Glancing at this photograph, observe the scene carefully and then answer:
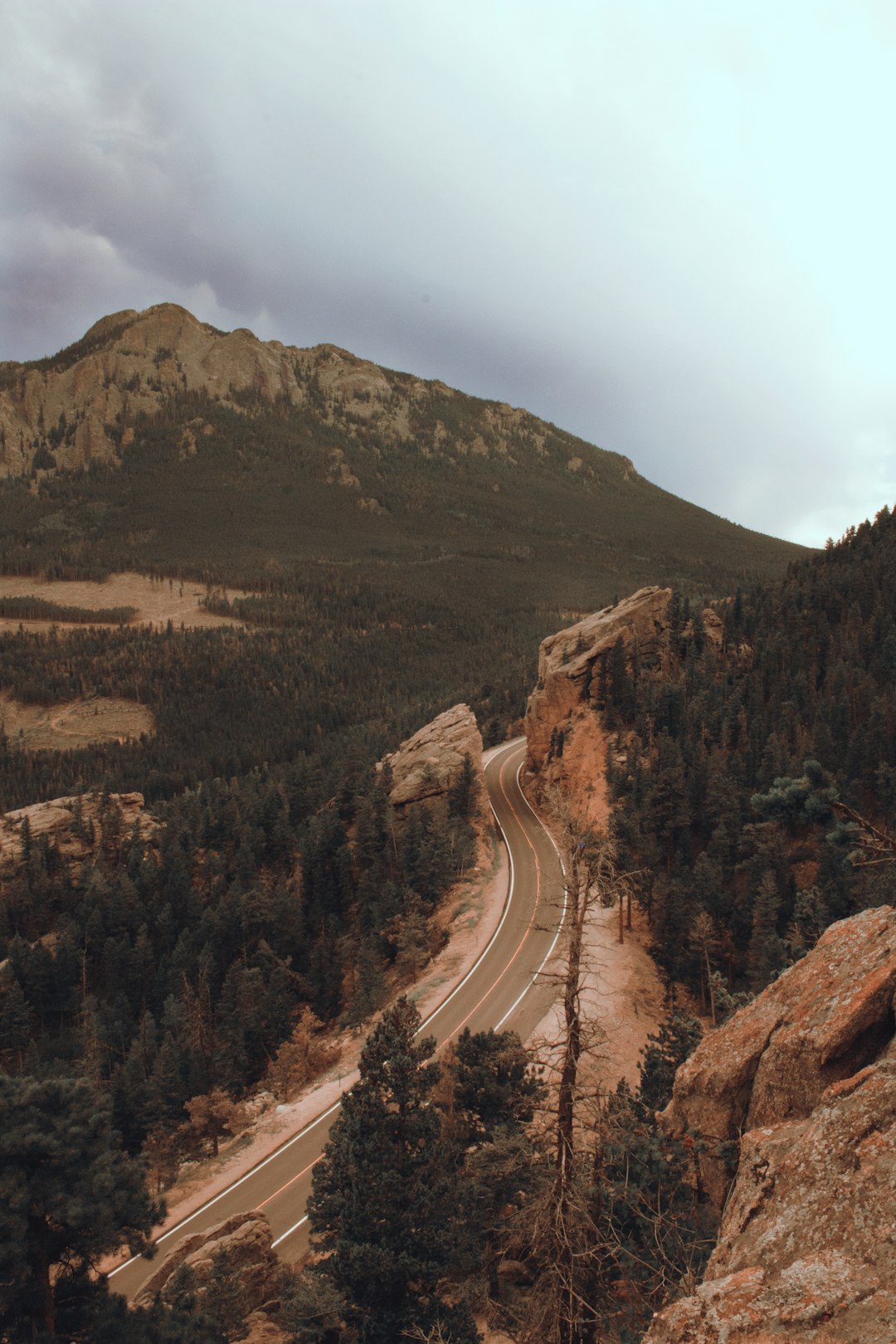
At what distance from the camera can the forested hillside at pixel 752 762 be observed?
39188mm

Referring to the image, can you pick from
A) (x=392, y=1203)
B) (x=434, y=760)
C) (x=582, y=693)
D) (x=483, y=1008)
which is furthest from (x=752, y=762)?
(x=392, y=1203)

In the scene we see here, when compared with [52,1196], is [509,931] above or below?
below

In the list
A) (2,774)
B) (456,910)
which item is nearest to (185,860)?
(456,910)

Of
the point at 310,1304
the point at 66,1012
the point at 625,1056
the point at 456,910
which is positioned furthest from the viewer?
the point at 66,1012

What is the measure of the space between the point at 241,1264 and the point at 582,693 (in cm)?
4980

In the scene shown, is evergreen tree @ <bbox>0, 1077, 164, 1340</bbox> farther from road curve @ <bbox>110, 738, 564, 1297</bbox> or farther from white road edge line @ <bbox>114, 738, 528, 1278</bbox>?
road curve @ <bbox>110, 738, 564, 1297</bbox>

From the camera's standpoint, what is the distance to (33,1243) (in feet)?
46.6

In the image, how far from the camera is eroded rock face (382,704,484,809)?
60688 mm

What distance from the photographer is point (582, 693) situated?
64.5 m

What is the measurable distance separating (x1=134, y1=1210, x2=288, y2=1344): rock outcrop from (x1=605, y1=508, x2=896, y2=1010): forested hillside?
16550 millimetres

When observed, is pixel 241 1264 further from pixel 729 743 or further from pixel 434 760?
pixel 729 743

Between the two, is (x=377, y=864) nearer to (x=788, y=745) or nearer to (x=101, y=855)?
(x=788, y=745)

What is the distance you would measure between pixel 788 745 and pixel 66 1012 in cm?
6418

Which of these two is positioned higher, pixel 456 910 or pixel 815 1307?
pixel 815 1307
